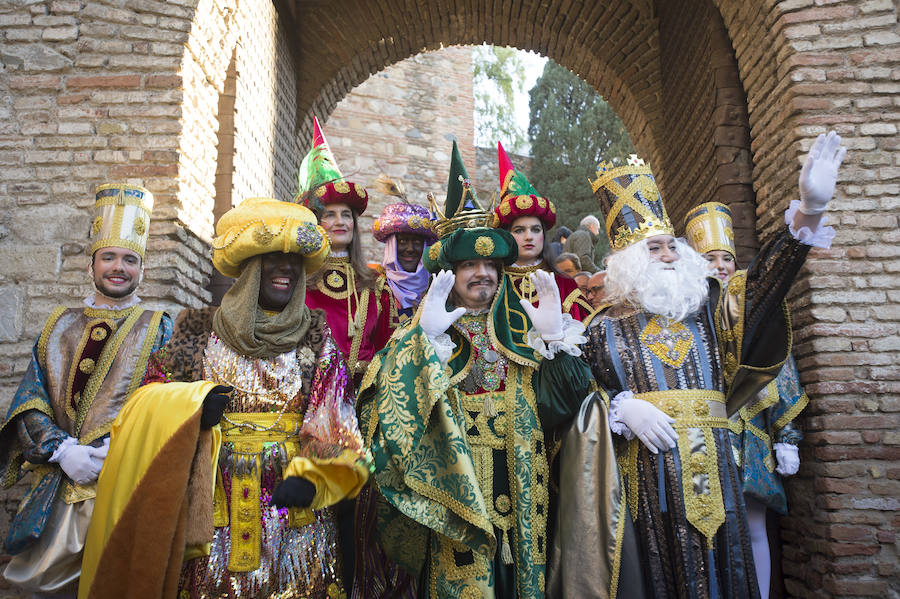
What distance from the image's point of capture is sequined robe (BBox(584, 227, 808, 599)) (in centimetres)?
264

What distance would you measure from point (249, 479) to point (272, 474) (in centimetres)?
9

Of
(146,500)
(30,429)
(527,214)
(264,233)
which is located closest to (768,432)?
(527,214)

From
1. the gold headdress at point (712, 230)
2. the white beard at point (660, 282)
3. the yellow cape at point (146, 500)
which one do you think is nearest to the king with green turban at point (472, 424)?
the white beard at point (660, 282)

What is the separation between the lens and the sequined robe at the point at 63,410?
271 cm

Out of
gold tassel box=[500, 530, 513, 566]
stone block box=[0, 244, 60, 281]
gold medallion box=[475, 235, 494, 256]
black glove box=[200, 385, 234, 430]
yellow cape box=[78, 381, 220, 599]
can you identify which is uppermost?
stone block box=[0, 244, 60, 281]

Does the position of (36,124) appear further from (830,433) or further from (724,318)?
(830,433)

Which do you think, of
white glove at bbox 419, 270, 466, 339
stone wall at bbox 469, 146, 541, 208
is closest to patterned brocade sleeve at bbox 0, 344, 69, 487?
white glove at bbox 419, 270, 466, 339

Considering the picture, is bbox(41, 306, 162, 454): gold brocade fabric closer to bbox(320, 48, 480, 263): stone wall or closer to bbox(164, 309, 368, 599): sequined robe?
bbox(164, 309, 368, 599): sequined robe

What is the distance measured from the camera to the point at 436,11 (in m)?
7.71

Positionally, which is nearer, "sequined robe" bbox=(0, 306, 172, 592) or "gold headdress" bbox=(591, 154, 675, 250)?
"sequined robe" bbox=(0, 306, 172, 592)

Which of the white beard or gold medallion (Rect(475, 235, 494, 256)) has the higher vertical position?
gold medallion (Rect(475, 235, 494, 256))

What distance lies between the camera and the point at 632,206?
3.24m

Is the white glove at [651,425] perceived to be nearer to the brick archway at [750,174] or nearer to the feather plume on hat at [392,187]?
the brick archway at [750,174]

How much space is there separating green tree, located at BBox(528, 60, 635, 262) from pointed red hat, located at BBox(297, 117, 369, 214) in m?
14.3
